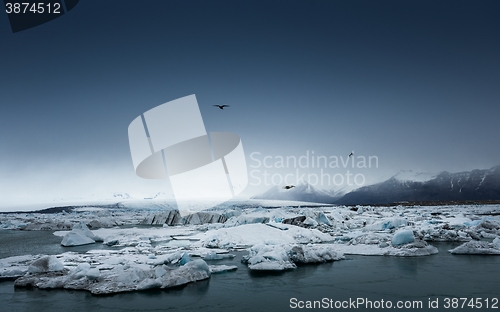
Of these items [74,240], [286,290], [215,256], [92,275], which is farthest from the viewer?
[74,240]

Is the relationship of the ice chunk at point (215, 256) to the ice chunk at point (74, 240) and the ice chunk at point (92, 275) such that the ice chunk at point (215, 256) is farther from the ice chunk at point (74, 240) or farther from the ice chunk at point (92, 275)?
the ice chunk at point (74, 240)

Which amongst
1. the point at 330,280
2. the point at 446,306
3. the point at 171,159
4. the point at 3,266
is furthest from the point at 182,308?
the point at 171,159

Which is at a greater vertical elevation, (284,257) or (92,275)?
(92,275)

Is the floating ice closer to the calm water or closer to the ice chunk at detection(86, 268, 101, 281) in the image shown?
the calm water

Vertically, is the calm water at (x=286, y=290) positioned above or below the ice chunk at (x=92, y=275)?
below

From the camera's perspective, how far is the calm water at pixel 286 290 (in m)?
6.57

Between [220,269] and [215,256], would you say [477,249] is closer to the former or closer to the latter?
[220,269]

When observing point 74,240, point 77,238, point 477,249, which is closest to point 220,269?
point 477,249

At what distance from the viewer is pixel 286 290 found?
761 centimetres

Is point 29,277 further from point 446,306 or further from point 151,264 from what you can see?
point 446,306

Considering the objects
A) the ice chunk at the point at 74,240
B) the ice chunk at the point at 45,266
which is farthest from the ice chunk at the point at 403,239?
the ice chunk at the point at 74,240

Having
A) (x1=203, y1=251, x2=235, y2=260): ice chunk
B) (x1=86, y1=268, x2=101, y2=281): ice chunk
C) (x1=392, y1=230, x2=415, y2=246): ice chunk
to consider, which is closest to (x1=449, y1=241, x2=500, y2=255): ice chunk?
(x1=392, y1=230, x2=415, y2=246): ice chunk

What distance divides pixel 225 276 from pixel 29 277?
473 cm

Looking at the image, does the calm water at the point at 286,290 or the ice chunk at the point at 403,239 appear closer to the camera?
the calm water at the point at 286,290
